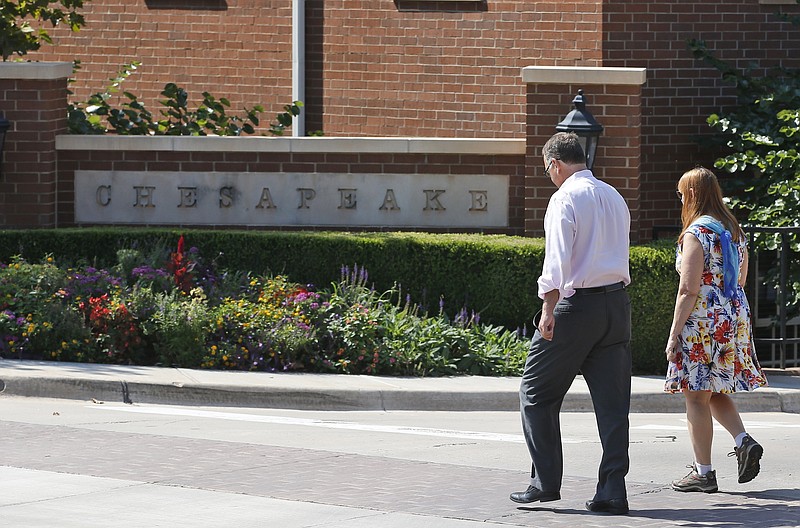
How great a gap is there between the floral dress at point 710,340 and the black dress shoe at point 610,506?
2.88 ft

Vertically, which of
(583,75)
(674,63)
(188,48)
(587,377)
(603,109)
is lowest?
(587,377)

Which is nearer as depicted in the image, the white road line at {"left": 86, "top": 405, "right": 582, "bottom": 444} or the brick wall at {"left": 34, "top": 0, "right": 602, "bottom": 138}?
the white road line at {"left": 86, "top": 405, "right": 582, "bottom": 444}

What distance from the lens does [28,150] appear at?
13656 millimetres

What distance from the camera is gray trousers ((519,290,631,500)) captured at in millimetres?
6707

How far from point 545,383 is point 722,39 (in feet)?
28.4

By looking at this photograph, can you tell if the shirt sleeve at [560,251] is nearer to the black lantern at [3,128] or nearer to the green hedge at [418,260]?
the green hedge at [418,260]

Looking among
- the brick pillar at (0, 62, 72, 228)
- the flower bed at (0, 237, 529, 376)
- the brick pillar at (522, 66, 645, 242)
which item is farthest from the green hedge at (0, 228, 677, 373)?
the brick pillar at (522, 66, 645, 242)

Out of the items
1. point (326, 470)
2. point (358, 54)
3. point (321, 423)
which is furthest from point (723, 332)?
point (358, 54)

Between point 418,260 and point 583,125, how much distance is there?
1870mm

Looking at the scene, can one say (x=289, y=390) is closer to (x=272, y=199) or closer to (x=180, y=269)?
(x=180, y=269)

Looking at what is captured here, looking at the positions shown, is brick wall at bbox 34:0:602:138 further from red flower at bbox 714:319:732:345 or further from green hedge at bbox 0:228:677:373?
red flower at bbox 714:319:732:345

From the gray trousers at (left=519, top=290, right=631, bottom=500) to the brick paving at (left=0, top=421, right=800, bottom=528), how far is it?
0.72 feet

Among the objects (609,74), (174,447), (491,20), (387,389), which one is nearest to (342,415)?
(387,389)

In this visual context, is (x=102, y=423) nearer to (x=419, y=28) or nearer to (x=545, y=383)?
(x=545, y=383)
